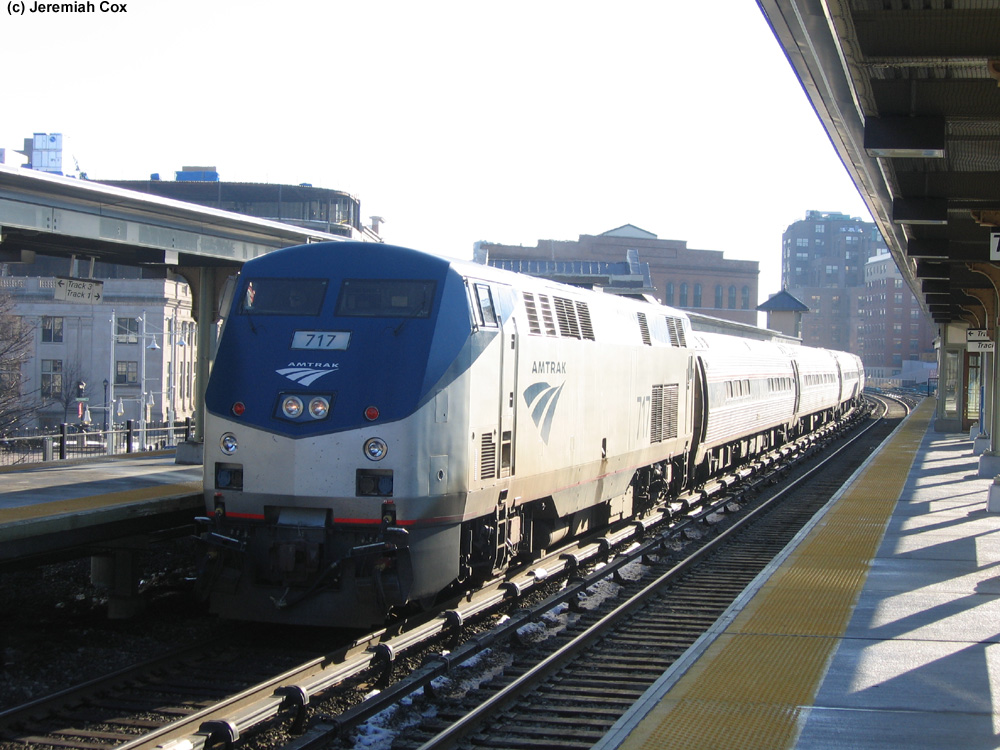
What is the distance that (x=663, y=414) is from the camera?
17.7 meters

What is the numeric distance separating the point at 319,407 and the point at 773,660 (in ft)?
15.1

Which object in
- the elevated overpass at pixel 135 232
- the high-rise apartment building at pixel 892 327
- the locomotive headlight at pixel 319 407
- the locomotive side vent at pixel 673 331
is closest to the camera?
the locomotive headlight at pixel 319 407

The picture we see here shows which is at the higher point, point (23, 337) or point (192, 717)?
point (23, 337)

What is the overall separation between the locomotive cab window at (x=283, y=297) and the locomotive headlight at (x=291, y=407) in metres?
0.94

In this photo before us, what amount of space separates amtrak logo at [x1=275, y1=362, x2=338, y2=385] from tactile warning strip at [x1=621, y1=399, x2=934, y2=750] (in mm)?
4205

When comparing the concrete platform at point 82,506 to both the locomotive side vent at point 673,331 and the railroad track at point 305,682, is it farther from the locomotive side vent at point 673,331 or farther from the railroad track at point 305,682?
the locomotive side vent at point 673,331

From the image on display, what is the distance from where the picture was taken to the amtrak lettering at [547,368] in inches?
455

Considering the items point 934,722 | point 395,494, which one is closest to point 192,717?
point 395,494

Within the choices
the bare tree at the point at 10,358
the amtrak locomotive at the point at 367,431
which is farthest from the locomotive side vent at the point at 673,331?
the bare tree at the point at 10,358

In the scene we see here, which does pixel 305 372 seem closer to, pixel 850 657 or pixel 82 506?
pixel 82 506

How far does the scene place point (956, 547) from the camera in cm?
1491

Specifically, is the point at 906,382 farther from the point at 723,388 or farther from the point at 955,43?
the point at 955,43

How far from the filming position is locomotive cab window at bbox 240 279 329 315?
995 cm

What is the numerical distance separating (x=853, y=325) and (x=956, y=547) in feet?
475
